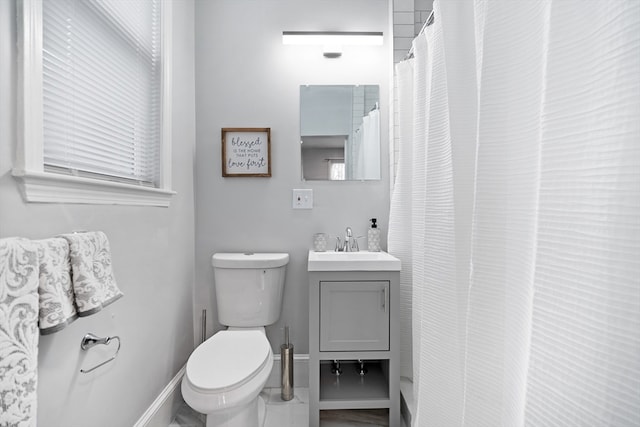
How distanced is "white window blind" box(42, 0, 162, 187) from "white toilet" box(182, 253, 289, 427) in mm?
648

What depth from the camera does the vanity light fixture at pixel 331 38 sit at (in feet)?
6.81

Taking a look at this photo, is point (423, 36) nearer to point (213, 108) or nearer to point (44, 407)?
point (213, 108)

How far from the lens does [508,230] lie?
0.80m

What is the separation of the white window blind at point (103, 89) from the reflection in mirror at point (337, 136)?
0.83m

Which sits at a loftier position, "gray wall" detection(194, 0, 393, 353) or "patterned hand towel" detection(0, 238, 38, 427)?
"gray wall" detection(194, 0, 393, 353)

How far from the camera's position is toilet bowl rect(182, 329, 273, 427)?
1253mm

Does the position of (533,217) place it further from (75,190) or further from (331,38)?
(331,38)

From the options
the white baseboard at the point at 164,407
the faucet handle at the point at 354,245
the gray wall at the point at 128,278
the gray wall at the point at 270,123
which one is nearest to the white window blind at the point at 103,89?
the gray wall at the point at 128,278

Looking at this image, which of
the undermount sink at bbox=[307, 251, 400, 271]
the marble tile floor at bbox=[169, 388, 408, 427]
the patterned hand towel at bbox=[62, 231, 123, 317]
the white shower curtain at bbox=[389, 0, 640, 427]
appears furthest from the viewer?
the marble tile floor at bbox=[169, 388, 408, 427]

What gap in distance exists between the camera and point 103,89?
123cm

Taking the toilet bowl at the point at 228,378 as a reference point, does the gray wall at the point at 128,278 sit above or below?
above

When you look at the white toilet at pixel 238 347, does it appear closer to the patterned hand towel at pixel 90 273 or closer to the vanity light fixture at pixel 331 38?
the patterned hand towel at pixel 90 273

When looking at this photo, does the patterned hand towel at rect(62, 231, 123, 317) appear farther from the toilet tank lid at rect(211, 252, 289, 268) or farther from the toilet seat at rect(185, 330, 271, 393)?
the toilet tank lid at rect(211, 252, 289, 268)

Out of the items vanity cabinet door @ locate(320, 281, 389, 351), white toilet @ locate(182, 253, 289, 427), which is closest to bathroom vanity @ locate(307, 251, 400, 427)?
vanity cabinet door @ locate(320, 281, 389, 351)
